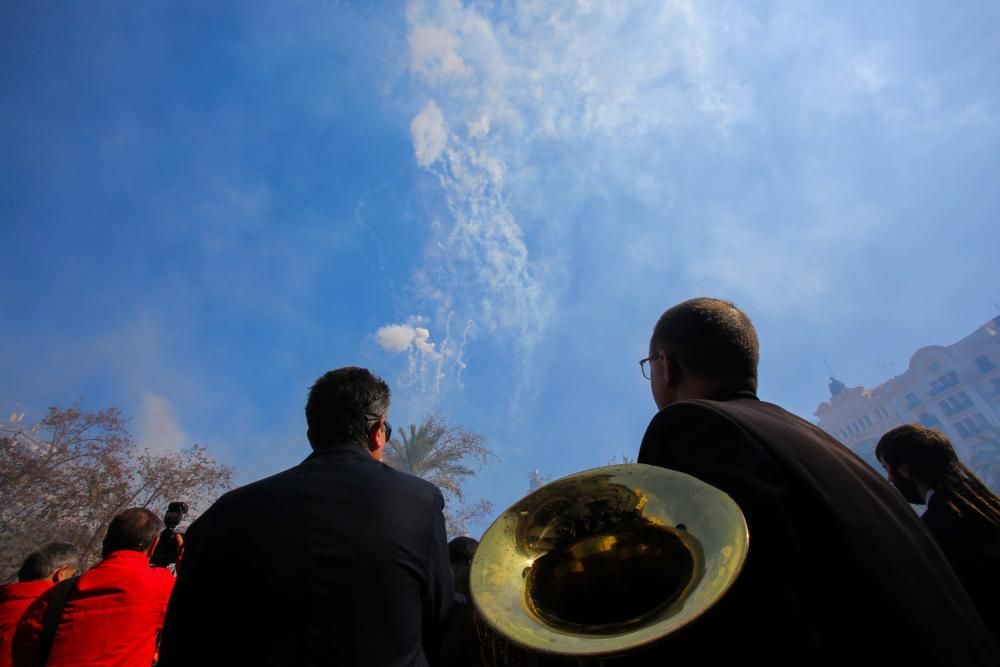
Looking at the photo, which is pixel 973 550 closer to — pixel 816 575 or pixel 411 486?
pixel 816 575

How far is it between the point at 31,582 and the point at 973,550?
670cm

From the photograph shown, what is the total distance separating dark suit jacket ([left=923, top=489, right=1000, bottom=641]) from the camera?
2.38 meters

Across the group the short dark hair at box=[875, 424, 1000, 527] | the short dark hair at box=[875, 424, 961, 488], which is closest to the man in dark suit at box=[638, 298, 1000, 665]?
the short dark hair at box=[875, 424, 1000, 527]

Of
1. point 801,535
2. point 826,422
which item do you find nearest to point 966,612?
point 801,535

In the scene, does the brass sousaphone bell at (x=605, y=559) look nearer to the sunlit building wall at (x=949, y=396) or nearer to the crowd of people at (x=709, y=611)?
the crowd of people at (x=709, y=611)

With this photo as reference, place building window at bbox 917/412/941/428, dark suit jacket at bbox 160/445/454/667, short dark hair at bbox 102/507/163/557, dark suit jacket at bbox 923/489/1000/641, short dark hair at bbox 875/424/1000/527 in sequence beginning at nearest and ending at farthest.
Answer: dark suit jacket at bbox 160/445/454/667 < dark suit jacket at bbox 923/489/1000/641 < short dark hair at bbox 875/424/1000/527 < short dark hair at bbox 102/507/163/557 < building window at bbox 917/412/941/428

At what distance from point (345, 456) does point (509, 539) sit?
3.02 ft

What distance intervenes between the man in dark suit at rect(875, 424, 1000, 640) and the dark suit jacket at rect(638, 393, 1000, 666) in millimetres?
1654

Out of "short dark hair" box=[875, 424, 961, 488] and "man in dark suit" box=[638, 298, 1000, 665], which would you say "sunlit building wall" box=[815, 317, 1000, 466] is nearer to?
Result: "short dark hair" box=[875, 424, 961, 488]

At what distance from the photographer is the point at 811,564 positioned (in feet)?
4.05

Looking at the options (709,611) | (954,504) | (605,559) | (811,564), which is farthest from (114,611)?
(954,504)

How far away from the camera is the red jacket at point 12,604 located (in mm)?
3648

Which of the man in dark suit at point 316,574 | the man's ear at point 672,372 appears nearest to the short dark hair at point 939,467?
the man's ear at point 672,372

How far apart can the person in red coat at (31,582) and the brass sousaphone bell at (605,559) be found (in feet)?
14.5
